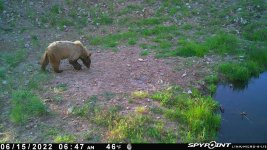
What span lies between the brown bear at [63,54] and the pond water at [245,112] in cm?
405

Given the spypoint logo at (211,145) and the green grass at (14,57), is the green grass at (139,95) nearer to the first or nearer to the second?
the spypoint logo at (211,145)

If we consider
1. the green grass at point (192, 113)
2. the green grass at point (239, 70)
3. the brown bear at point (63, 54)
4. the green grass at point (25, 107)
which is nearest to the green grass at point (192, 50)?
the green grass at point (239, 70)

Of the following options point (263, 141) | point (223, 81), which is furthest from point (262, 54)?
point (263, 141)

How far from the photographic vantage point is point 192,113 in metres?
9.49

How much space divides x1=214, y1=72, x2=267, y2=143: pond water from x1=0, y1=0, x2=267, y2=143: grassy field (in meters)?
0.27

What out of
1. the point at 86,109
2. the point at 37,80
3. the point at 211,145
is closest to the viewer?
the point at 211,145

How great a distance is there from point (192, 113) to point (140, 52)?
4313 millimetres

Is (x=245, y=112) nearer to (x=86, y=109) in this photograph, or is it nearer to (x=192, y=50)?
(x=192, y=50)

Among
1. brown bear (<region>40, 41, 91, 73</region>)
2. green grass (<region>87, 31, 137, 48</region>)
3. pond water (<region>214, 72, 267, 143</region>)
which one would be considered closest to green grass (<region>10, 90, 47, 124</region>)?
brown bear (<region>40, 41, 91, 73</region>)

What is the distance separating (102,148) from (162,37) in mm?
7116

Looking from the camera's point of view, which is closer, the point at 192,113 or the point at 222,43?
the point at 192,113

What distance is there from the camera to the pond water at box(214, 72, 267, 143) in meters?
9.28

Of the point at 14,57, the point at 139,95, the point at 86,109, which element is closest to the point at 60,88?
the point at 86,109

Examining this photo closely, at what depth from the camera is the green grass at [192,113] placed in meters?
8.95
